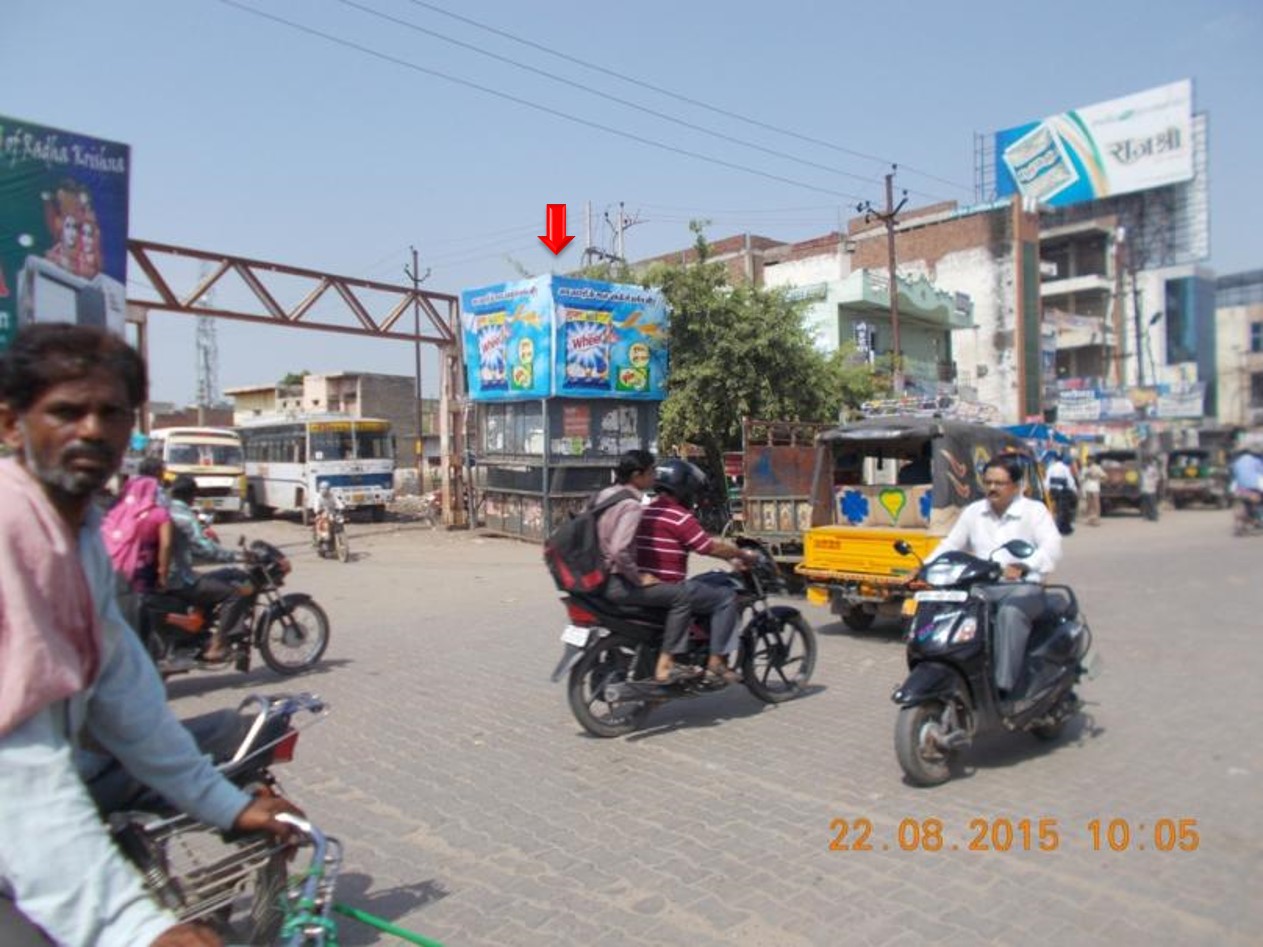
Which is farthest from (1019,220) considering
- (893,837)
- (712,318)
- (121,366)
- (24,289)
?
(121,366)

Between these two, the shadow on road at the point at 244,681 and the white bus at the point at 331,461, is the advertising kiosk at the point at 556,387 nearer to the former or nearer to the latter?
the white bus at the point at 331,461

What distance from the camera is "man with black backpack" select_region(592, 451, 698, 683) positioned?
18.2 ft

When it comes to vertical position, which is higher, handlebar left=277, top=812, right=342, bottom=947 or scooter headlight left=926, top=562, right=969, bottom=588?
scooter headlight left=926, top=562, right=969, bottom=588

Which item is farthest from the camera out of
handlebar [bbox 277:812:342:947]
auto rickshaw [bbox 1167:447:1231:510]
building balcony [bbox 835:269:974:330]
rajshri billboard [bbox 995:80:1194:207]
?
rajshri billboard [bbox 995:80:1194:207]

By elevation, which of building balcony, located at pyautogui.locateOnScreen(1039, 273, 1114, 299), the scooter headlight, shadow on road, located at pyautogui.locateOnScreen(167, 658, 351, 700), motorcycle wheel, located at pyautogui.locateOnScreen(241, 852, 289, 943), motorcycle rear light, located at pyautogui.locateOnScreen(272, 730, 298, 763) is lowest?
shadow on road, located at pyautogui.locateOnScreen(167, 658, 351, 700)

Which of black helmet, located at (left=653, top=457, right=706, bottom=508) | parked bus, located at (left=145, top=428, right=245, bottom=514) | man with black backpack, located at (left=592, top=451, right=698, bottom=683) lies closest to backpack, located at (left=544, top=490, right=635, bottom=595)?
man with black backpack, located at (left=592, top=451, right=698, bottom=683)

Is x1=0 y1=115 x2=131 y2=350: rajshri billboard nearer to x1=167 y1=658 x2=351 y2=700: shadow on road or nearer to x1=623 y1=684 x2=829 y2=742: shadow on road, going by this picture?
x1=167 y1=658 x2=351 y2=700: shadow on road

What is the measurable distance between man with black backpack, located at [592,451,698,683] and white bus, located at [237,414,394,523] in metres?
17.8

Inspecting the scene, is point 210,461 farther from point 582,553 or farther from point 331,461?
point 582,553

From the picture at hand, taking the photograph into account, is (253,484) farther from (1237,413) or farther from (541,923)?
(1237,413)

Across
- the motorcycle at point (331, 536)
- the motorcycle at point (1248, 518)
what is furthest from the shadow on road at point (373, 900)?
the motorcycle at point (1248, 518)

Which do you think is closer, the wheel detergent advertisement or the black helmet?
the black helmet

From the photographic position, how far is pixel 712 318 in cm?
2058

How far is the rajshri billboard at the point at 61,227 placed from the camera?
12625 mm
